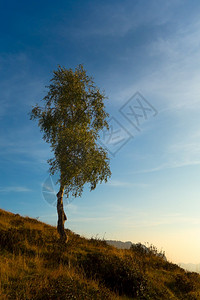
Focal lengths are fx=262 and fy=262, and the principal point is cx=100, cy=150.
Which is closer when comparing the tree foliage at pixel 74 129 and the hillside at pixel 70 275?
the hillside at pixel 70 275

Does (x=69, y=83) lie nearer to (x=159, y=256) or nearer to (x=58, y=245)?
(x=58, y=245)

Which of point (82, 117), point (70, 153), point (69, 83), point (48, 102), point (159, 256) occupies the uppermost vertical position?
point (69, 83)

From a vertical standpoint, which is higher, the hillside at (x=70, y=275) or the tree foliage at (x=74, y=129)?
the tree foliage at (x=74, y=129)

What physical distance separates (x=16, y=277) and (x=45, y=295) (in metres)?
1.86

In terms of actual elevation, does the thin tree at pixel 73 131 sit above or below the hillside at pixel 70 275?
above

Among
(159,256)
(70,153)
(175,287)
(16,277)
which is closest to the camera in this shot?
(16,277)

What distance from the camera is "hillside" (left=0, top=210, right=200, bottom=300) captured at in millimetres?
8586

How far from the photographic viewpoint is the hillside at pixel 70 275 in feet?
28.2

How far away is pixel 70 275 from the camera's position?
1042 centimetres

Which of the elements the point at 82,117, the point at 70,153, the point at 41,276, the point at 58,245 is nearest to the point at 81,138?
the point at 70,153

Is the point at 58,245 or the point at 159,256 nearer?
the point at 58,245

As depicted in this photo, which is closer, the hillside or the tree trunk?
the hillside

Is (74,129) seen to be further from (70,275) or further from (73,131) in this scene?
(70,275)

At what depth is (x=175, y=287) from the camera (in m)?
13.6
